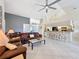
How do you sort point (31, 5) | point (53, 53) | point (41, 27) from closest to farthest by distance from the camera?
point (53, 53) < point (31, 5) < point (41, 27)

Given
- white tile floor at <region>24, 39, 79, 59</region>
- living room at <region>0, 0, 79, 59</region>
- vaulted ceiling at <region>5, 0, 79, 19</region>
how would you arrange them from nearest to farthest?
white tile floor at <region>24, 39, 79, 59</region>
living room at <region>0, 0, 79, 59</region>
vaulted ceiling at <region>5, 0, 79, 19</region>

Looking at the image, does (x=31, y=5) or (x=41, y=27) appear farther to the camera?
(x=41, y=27)

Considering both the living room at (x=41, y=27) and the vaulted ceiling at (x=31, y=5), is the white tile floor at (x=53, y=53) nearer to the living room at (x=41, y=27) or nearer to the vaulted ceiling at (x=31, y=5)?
the living room at (x=41, y=27)

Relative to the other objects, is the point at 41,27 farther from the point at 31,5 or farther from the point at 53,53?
the point at 53,53

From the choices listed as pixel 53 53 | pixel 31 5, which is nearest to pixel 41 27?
pixel 31 5

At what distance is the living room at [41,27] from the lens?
4.54 meters

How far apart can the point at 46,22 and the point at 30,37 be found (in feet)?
24.9

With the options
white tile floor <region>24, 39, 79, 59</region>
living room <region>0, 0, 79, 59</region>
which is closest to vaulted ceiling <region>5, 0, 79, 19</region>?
living room <region>0, 0, 79, 59</region>

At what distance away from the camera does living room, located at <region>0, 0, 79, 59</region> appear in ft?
14.9

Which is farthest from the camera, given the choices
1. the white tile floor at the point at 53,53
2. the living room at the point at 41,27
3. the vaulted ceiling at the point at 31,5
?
the vaulted ceiling at the point at 31,5

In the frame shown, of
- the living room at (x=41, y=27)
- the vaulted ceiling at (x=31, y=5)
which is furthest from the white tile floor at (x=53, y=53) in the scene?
the vaulted ceiling at (x=31, y=5)

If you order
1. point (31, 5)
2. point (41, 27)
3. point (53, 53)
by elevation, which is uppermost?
point (31, 5)

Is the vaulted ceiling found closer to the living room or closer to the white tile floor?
the living room

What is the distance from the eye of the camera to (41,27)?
14.9 meters
